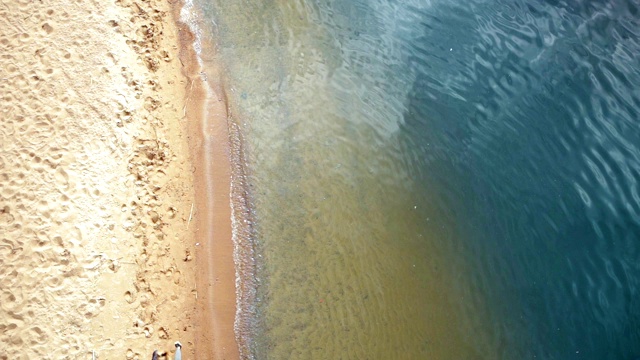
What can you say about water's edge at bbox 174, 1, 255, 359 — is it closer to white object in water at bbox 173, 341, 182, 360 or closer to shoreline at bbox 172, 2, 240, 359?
shoreline at bbox 172, 2, 240, 359

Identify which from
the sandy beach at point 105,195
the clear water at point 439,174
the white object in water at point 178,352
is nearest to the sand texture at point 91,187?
the sandy beach at point 105,195

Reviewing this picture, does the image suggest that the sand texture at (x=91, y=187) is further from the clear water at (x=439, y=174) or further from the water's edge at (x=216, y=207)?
the clear water at (x=439, y=174)

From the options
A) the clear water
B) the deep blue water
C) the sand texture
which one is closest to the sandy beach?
the sand texture

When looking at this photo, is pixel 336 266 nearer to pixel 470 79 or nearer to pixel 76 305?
pixel 76 305

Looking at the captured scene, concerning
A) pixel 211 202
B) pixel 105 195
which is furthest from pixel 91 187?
pixel 211 202

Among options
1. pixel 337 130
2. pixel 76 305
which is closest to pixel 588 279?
pixel 337 130
